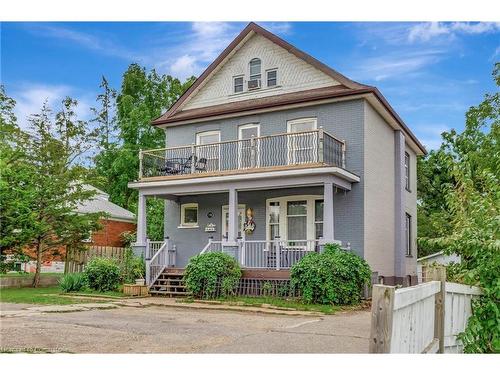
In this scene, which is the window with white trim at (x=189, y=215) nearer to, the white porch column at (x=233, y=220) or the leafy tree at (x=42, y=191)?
the leafy tree at (x=42, y=191)

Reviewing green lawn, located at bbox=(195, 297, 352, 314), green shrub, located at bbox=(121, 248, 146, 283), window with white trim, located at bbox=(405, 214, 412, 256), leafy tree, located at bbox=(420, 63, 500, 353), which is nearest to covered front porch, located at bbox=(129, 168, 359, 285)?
green shrub, located at bbox=(121, 248, 146, 283)

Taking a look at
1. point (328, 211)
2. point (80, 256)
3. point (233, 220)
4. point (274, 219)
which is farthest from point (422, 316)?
point (80, 256)

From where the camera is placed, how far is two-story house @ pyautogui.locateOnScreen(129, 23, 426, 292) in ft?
50.8

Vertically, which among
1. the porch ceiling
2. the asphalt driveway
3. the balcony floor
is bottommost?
the asphalt driveway

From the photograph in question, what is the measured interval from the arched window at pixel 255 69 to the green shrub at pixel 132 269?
6746mm

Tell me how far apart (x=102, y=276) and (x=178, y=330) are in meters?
7.51

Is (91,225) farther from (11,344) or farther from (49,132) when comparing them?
(11,344)

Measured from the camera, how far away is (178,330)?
886 cm

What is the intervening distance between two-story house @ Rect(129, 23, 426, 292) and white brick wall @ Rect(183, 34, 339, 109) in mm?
34

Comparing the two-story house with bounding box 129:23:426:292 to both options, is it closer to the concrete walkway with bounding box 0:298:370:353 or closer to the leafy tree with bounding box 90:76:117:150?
the concrete walkway with bounding box 0:298:370:353

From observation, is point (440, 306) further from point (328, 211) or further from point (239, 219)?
point (239, 219)

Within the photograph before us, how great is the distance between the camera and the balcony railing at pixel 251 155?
15.2 metres
